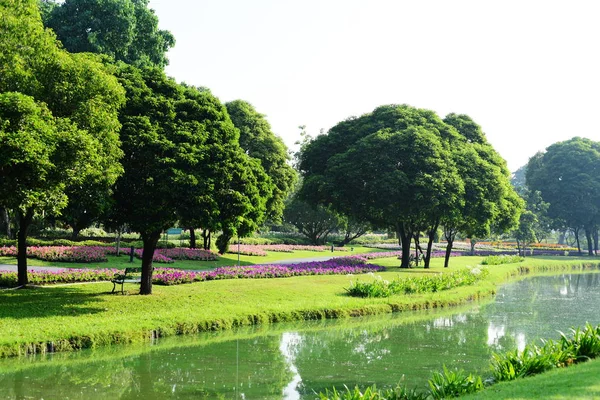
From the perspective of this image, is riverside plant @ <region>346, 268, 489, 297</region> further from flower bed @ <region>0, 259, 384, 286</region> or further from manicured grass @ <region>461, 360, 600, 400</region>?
manicured grass @ <region>461, 360, 600, 400</region>

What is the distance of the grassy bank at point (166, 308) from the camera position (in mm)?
15586

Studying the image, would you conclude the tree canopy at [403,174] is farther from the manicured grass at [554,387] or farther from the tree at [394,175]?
the manicured grass at [554,387]

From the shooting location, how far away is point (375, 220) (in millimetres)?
40188

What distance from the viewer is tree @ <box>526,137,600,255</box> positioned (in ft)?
254

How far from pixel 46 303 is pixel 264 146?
95.3 feet

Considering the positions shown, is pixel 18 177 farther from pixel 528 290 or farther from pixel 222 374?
pixel 528 290

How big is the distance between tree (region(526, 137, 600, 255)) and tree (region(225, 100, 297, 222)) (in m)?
47.1

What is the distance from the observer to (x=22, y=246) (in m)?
22.0

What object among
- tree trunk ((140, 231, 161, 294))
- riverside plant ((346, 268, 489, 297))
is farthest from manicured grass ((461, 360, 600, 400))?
riverside plant ((346, 268, 489, 297))

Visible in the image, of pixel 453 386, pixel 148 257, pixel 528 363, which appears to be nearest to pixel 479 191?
pixel 148 257

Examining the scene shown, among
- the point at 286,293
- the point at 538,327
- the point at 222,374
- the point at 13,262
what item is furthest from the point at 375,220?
the point at 222,374

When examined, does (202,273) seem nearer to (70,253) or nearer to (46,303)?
(70,253)

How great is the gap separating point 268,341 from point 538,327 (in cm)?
1049

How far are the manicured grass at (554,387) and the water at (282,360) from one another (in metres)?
2.33
